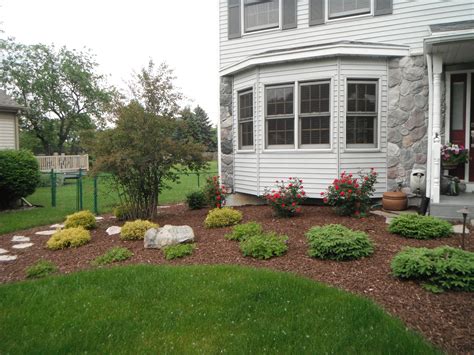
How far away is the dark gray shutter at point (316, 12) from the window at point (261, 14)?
765mm

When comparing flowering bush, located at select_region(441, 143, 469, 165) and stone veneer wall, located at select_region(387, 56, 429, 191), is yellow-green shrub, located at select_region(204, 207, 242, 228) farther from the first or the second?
flowering bush, located at select_region(441, 143, 469, 165)

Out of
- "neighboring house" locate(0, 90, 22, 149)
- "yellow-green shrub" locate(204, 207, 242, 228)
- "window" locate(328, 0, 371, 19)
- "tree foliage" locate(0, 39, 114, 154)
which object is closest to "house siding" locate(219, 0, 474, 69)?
"window" locate(328, 0, 371, 19)

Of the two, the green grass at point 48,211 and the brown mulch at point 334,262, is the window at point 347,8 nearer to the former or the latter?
the brown mulch at point 334,262

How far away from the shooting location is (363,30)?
286 inches

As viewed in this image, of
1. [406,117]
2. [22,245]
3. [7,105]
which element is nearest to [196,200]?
[22,245]

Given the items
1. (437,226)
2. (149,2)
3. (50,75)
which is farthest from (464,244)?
(50,75)

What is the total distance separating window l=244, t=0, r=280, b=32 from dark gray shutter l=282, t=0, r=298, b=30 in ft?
0.54

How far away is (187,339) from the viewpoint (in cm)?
261

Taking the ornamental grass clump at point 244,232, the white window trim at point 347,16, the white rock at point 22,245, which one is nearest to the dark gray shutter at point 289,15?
the white window trim at point 347,16

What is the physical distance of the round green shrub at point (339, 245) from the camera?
13.3 feet

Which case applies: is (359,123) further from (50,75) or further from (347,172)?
(50,75)

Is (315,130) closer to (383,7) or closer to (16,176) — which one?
(383,7)

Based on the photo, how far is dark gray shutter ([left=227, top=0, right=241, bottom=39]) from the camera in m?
8.38

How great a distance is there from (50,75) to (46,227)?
81.6ft
